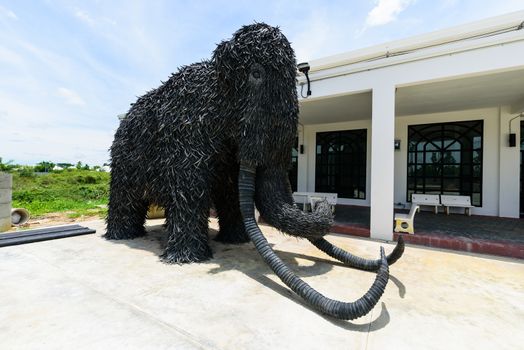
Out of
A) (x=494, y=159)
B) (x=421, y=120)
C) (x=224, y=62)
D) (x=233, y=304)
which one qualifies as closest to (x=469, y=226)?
(x=494, y=159)

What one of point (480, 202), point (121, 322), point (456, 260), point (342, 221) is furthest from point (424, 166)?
point (121, 322)

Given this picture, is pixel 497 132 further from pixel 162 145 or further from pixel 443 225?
pixel 162 145

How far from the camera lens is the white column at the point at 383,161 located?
15.7ft

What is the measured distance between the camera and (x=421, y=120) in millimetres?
8328

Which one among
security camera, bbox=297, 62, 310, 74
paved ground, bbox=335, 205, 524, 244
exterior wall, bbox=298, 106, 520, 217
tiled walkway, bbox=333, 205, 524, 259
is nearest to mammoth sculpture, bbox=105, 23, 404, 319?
tiled walkway, bbox=333, 205, 524, 259

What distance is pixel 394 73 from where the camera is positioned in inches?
189

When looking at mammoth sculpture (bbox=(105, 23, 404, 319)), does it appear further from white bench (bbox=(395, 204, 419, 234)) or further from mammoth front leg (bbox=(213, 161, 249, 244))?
white bench (bbox=(395, 204, 419, 234))

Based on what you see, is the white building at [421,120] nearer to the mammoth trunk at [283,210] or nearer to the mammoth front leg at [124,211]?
the mammoth trunk at [283,210]

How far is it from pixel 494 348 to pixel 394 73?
4.48 meters

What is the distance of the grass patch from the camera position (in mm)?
8898

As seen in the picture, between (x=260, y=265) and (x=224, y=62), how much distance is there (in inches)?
102

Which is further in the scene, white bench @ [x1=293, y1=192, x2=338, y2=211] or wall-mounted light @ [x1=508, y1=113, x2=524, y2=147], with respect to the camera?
white bench @ [x1=293, y1=192, x2=338, y2=211]

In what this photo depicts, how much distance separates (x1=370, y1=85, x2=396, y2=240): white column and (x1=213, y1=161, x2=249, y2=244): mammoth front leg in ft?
8.71

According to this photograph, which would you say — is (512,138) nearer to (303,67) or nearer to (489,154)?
(489,154)
